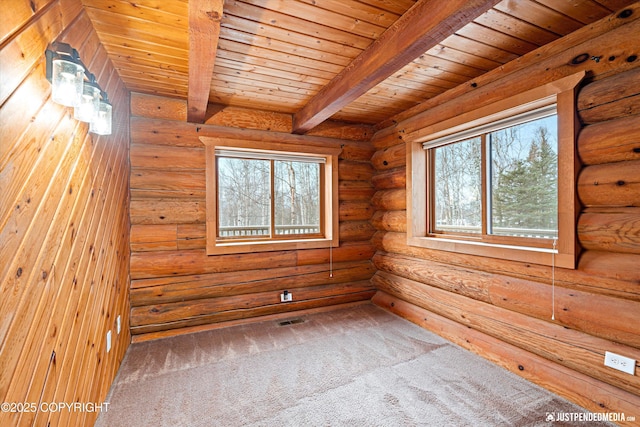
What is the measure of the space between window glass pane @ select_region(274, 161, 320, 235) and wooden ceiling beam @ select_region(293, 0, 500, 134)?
3.43ft

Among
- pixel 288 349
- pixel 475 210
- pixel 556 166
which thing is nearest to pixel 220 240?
pixel 288 349

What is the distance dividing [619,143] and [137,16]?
9.31 feet

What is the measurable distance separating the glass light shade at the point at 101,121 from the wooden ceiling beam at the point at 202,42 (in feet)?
1.81

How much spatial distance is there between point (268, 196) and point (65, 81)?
2353mm

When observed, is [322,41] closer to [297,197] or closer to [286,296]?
[297,197]

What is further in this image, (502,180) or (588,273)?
(502,180)

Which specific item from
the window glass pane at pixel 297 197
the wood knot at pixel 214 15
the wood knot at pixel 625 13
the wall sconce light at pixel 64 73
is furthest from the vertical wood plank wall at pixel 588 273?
the wall sconce light at pixel 64 73

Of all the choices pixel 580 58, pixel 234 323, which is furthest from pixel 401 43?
pixel 234 323

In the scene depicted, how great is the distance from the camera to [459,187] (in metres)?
2.89

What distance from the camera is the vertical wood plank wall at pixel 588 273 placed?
1636 millimetres

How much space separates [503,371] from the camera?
2197 millimetres

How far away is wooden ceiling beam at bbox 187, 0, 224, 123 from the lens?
4.19ft

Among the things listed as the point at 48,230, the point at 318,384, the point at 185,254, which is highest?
the point at 48,230

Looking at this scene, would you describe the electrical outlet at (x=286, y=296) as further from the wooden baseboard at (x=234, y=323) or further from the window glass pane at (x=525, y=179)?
the window glass pane at (x=525, y=179)
